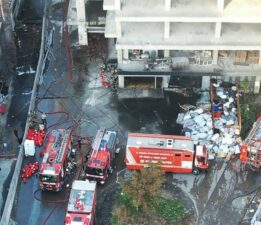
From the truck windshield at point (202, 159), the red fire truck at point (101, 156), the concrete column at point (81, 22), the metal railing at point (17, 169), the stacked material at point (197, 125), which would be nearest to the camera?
the metal railing at point (17, 169)

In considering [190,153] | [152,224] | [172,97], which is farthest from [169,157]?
[172,97]

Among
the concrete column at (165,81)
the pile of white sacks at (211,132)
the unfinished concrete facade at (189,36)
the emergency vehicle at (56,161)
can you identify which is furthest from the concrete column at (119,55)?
the emergency vehicle at (56,161)

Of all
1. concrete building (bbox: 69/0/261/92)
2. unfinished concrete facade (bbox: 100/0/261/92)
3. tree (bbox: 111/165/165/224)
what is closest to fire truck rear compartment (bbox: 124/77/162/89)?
concrete building (bbox: 69/0/261/92)

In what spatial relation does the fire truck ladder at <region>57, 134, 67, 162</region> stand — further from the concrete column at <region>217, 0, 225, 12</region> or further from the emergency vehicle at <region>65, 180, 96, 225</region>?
the concrete column at <region>217, 0, 225, 12</region>

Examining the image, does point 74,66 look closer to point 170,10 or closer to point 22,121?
point 22,121

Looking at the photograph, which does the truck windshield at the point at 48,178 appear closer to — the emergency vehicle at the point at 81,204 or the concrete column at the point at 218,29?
the emergency vehicle at the point at 81,204
